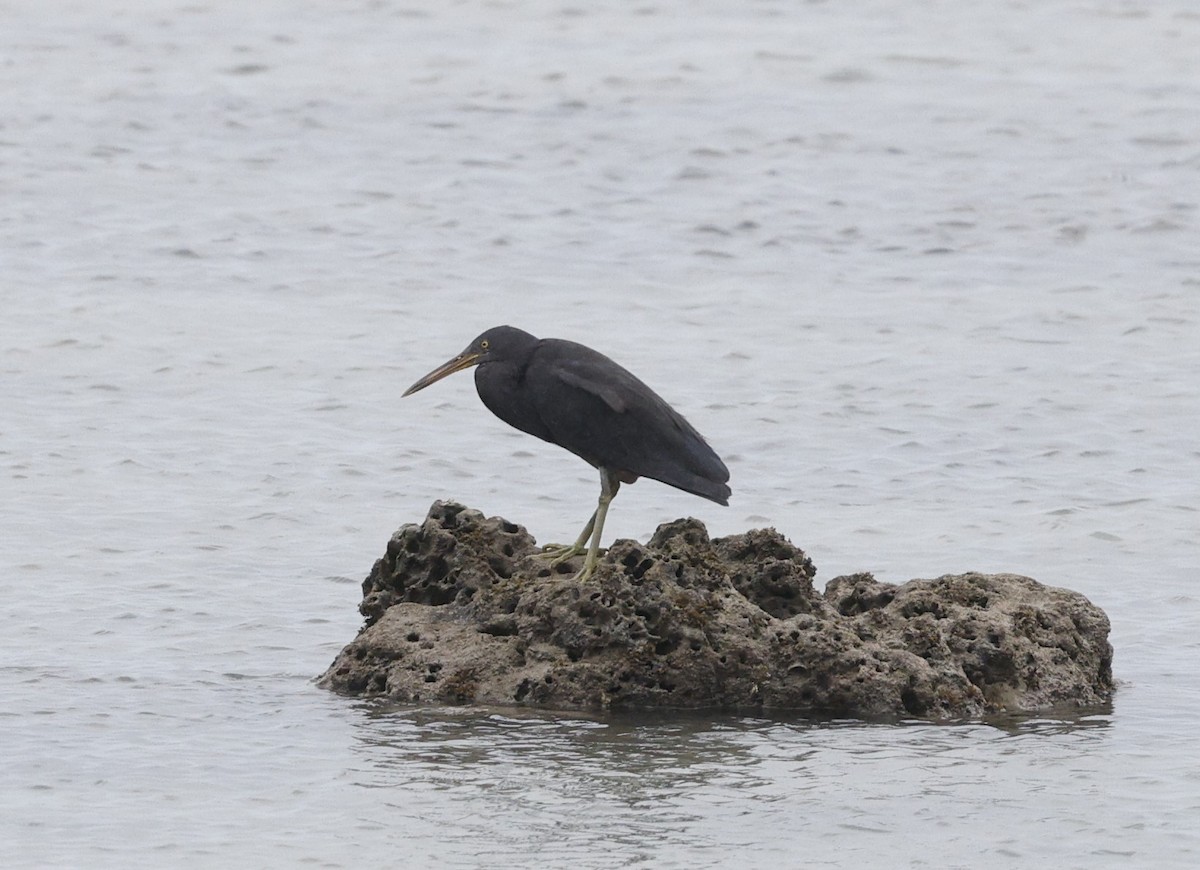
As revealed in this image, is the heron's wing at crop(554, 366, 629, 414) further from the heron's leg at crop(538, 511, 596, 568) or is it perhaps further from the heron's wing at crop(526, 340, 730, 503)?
the heron's leg at crop(538, 511, 596, 568)

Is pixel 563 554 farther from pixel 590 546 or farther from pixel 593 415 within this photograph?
pixel 593 415

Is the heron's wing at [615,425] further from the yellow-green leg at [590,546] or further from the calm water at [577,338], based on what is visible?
the calm water at [577,338]

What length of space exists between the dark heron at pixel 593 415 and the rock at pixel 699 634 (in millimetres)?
213

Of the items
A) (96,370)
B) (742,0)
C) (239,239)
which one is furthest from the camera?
(742,0)

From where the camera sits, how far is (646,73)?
2812cm

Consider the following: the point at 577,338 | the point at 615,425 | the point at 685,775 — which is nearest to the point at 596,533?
the point at 615,425

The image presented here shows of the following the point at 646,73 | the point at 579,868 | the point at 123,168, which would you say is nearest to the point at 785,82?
the point at 646,73

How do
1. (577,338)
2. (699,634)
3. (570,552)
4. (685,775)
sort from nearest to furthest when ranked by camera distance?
(685,775)
(699,634)
(570,552)
(577,338)

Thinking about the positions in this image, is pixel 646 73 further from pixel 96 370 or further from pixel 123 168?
pixel 96 370

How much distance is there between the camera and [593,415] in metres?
8.45

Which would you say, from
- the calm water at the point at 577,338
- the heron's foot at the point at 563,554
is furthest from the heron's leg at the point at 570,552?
the calm water at the point at 577,338

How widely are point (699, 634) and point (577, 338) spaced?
8390mm

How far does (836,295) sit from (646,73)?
1042 cm

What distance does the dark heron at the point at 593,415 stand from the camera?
8469 mm
